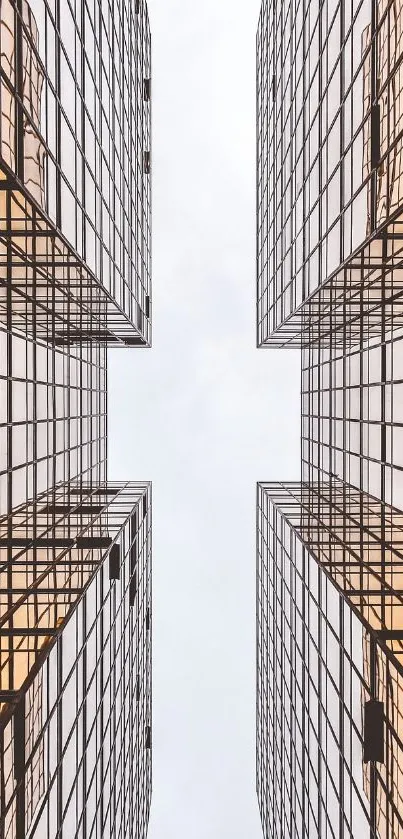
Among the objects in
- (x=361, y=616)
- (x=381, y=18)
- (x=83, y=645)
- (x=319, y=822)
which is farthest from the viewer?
(x=319, y=822)

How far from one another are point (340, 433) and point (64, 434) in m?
10.6

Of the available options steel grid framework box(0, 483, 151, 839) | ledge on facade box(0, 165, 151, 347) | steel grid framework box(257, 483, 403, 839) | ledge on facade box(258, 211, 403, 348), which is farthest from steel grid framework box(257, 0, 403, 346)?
steel grid framework box(0, 483, 151, 839)

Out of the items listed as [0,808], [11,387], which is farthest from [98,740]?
[11,387]

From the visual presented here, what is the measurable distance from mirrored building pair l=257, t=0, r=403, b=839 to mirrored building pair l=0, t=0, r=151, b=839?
815 cm

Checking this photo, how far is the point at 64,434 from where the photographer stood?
72.8 ft

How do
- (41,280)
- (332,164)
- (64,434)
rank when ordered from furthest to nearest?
1. (64,434)
2. (332,164)
3. (41,280)

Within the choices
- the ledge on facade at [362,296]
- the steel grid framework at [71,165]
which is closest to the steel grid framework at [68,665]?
the steel grid framework at [71,165]

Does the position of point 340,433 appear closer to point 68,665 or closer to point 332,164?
point 332,164

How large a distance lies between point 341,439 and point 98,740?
47.5ft

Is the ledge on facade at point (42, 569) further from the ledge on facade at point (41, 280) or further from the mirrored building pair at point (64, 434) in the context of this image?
the ledge on facade at point (41, 280)

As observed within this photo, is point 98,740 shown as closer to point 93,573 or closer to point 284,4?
point 93,573

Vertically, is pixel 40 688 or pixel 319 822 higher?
pixel 40 688

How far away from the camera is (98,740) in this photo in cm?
2198

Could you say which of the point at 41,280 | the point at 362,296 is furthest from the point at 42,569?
the point at 362,296
